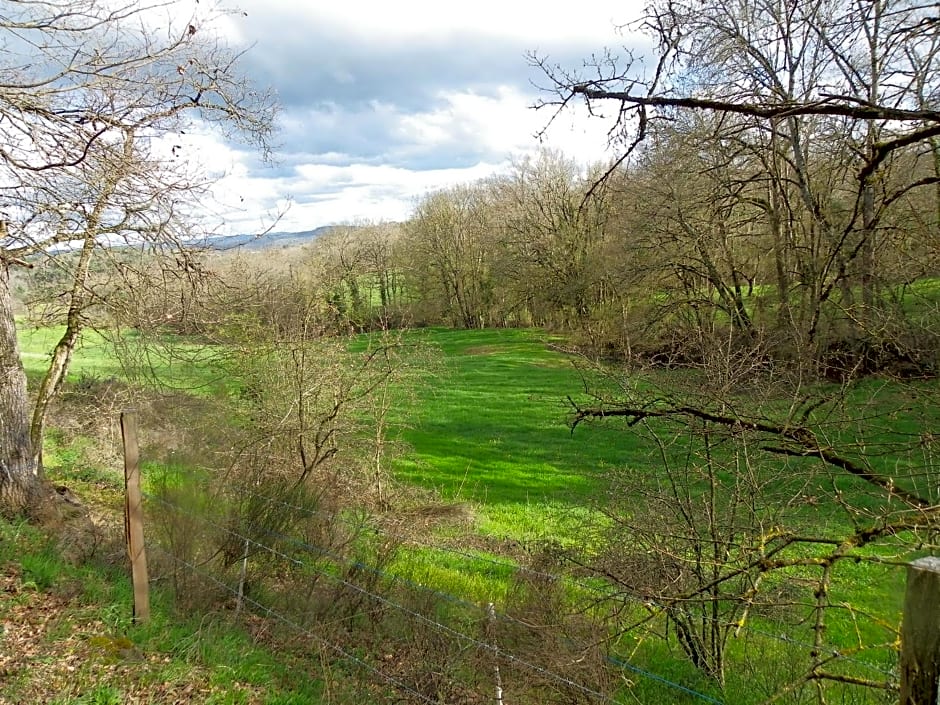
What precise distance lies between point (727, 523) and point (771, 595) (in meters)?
0.85

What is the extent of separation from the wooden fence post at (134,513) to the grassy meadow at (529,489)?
0.91ft

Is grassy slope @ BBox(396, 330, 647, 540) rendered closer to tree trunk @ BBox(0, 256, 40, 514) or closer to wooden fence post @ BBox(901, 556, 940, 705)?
wooden fence post @ BBox(901, 556, 940, 705)

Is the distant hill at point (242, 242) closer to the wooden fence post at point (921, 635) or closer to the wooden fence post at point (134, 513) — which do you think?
the wooden fence post at point (134, 513)

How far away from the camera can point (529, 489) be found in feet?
46.2

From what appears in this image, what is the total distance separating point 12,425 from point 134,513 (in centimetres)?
401

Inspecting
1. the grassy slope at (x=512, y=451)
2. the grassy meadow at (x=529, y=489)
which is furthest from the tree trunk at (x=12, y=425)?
the grassy slope at (x=512, y=451)

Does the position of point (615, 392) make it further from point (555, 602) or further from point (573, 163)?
point (573, 163)

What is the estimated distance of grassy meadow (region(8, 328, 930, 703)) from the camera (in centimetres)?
522

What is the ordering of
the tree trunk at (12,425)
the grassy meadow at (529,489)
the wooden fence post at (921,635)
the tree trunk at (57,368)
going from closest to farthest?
the wooden fence post at (921,635) → the grassy meadow at (529,489) → the tree trunk at (12,425) → the tree trunk at (57,368)

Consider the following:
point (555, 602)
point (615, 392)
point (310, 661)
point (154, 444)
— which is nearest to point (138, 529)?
point (310, 661)

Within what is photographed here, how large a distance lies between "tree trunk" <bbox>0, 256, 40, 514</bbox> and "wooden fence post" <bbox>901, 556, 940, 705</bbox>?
325 inches

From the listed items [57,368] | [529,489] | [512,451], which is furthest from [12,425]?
[512,451]

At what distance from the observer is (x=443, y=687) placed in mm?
4930

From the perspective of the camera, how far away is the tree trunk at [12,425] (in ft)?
→ 23.7
